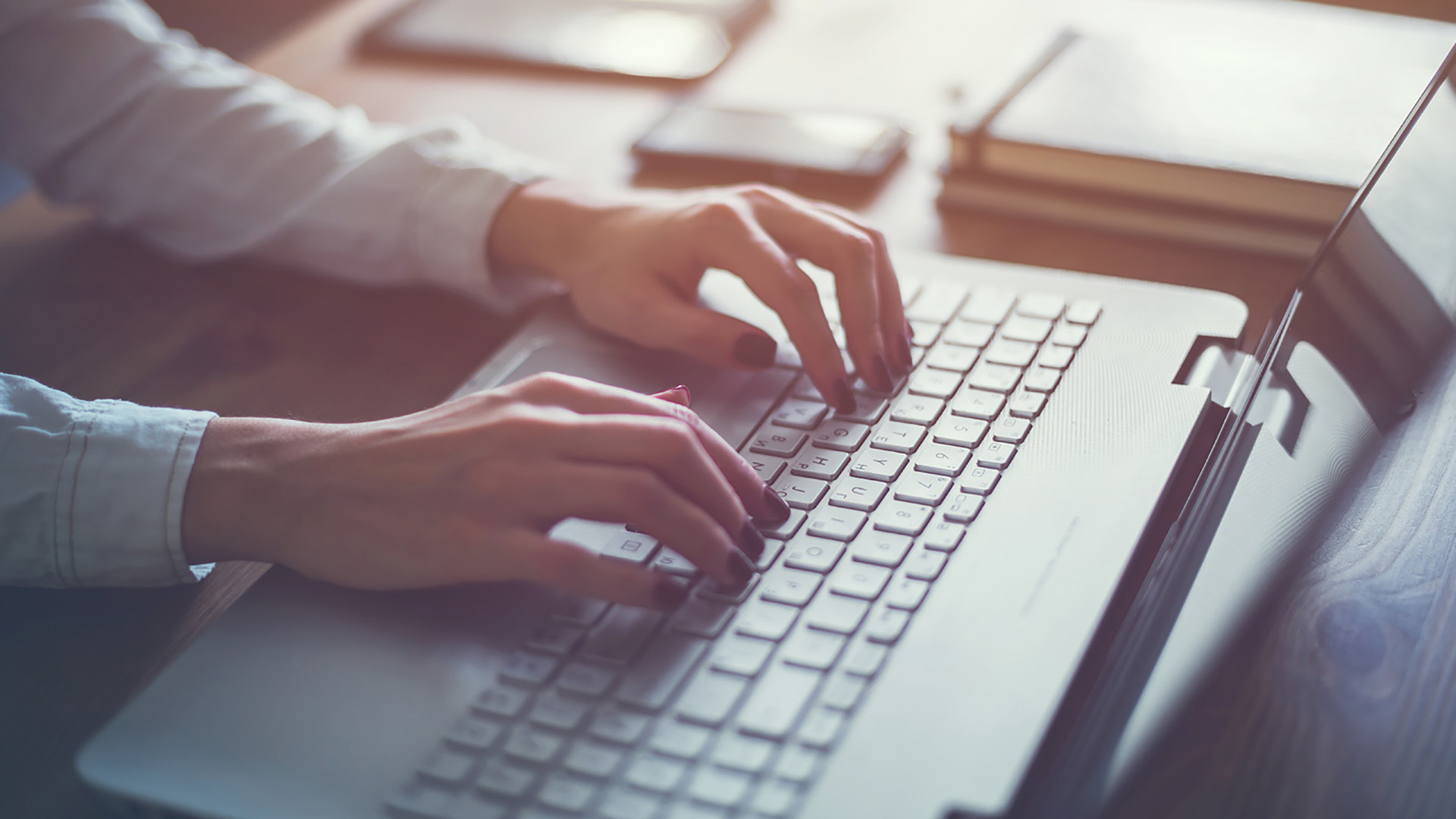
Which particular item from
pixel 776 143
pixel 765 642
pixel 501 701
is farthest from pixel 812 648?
pixel 776 143

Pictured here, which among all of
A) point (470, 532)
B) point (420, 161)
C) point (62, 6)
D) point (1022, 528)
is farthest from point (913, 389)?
point (62, 6)

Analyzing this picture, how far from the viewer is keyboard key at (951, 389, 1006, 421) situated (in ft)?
1.95

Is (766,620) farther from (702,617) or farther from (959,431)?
(959,431)

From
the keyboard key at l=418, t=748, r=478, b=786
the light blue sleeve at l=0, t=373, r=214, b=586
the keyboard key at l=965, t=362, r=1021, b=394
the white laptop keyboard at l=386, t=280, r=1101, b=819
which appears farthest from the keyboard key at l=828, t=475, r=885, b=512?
the light blue sleeve at l=0, t=373, r=214, b=586

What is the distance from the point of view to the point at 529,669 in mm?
469

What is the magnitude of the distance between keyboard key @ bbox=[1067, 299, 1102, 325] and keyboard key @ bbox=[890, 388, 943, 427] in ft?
0.37

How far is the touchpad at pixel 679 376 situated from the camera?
0.63m

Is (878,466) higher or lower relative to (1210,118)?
lower

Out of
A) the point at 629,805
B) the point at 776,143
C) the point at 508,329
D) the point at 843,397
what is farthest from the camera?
the point at 776,143

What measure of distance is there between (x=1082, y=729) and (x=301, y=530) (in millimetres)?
355

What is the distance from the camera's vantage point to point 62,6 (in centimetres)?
86

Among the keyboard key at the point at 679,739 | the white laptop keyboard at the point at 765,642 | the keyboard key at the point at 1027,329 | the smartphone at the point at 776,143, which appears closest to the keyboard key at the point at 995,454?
the white laptop keyboard at the point at 765,642

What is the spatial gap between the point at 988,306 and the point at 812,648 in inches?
11.8

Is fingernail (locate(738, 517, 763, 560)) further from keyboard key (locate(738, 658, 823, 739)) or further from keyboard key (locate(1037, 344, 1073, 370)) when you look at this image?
keyboard key (locate(1037, 344, 1073, 370))
